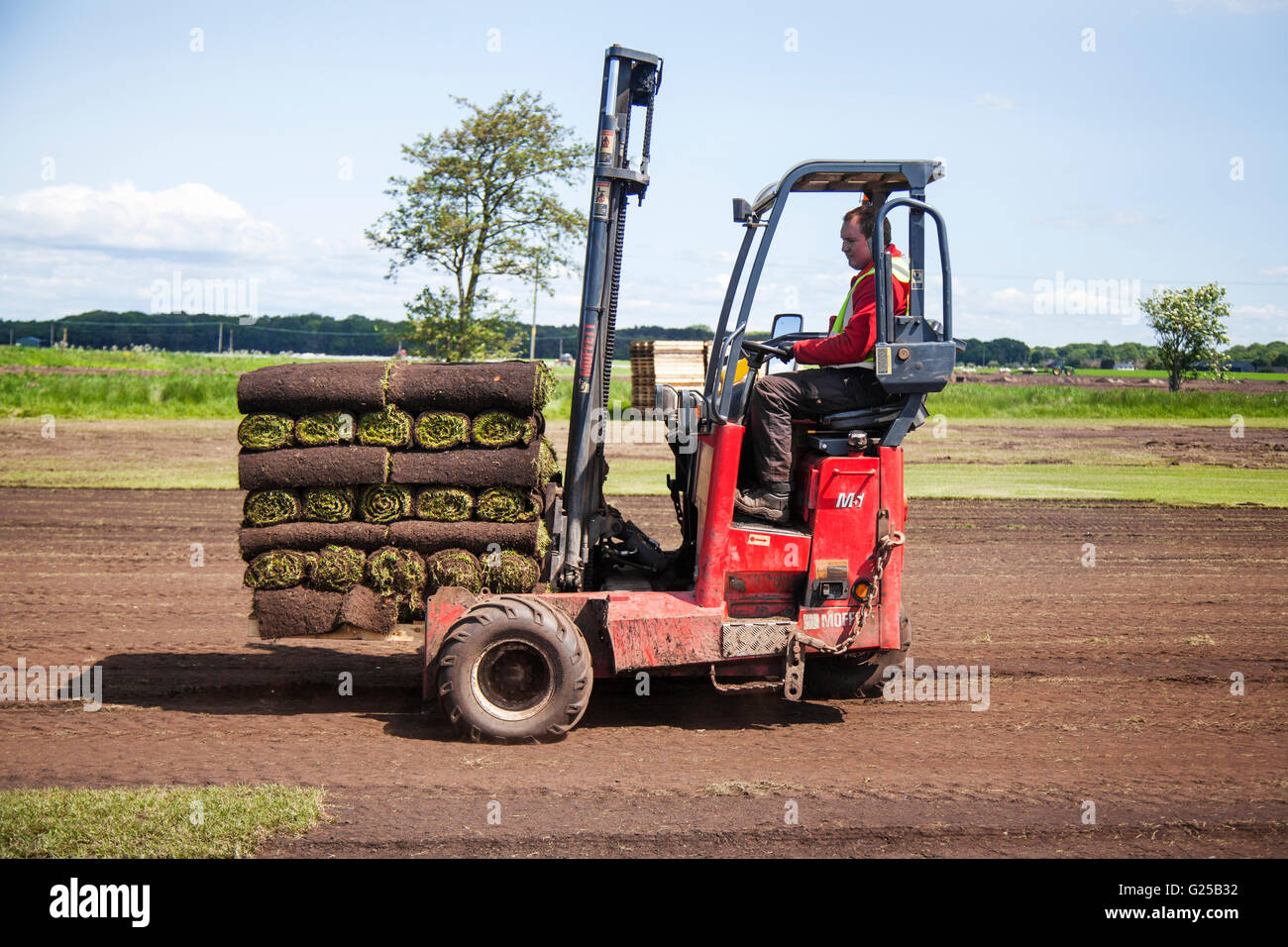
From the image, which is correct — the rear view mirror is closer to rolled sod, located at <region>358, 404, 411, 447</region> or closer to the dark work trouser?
the dark work trouser

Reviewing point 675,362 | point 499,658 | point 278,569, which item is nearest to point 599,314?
point 499,658

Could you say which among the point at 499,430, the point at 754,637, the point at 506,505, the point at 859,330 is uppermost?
the point at 859,330

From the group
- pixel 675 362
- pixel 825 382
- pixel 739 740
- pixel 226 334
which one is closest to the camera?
pixel 825 382

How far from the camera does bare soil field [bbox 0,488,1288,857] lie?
18.5ft

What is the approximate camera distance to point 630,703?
802cm

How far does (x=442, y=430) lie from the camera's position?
796cm

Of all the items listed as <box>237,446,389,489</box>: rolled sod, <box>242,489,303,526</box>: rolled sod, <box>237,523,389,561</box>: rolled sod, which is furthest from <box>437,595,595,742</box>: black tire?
<box>242,489,303,526</box>: rolled sod

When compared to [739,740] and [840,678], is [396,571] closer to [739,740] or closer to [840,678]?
[739,740]

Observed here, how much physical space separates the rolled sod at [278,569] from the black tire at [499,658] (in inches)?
67.1

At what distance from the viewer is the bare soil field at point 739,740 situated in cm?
564

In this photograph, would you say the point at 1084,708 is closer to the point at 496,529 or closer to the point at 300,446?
the point at 496,529

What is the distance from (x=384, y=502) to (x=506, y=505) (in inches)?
36.4

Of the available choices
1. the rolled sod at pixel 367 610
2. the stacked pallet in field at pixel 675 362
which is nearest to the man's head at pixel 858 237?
the rolled sod at pixel 367 610

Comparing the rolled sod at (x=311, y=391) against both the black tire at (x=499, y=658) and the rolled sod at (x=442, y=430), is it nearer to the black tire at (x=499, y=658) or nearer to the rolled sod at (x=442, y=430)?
the rolled sod at (x=442, y=430)
